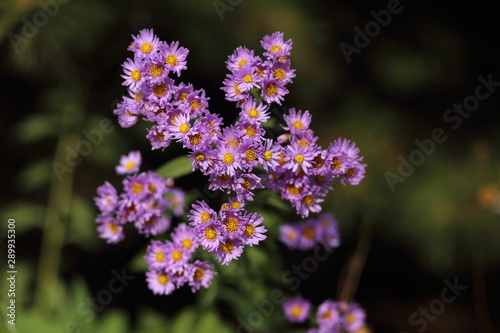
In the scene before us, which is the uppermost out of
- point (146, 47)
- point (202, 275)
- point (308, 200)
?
point (146, 47)

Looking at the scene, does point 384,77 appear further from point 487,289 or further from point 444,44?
point 487,289

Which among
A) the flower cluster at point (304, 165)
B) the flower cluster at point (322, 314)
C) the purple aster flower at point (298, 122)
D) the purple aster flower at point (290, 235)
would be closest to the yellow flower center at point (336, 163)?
the flower cluster at point (304, 165)

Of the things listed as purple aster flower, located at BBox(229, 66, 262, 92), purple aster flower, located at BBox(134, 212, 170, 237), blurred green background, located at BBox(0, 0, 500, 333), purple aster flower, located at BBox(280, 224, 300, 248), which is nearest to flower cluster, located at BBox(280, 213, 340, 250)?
purple aster flower, located at BBox(280, 224, 300, 248)

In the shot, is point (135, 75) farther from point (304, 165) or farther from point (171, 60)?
point (304, 165)

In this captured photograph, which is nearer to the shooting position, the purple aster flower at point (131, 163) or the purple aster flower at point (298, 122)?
the purple aster flower at point (298, 122)

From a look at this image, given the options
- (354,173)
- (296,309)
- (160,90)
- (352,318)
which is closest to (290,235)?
(296,309)

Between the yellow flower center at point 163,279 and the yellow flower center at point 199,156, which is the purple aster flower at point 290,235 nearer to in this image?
the yellow flower center at point 163,279

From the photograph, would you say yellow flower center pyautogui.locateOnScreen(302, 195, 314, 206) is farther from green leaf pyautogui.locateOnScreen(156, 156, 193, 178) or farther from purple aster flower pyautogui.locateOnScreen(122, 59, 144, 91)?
purple aster flower pyautogui.locateOnScreen(122, 59, 144, 91)
